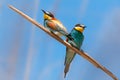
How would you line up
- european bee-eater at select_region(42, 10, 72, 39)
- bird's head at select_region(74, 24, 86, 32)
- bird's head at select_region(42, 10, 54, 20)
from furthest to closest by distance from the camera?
bird's head at select_region(74, 24, 86, 32)
bird's head at select_region(42, 10, 54, 20)
european bee-eater at select_region(42, 10, 72, 39)

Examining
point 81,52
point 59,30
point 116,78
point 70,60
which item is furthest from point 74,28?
point 116,78

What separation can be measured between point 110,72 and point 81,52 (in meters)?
0.28

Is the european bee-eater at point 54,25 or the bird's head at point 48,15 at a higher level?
the bird's head at point 48,15

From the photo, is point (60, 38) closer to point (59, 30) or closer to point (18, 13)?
point (59, 30)

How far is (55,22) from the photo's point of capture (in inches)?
117

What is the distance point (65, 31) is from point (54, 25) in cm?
24

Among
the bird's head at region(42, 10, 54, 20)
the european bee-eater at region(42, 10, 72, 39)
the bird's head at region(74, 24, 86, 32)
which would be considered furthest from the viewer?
the bird's head at region(74, 24, 86, 32)

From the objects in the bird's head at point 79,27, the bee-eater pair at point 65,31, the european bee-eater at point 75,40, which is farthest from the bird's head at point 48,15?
the bird's head at point 79,27

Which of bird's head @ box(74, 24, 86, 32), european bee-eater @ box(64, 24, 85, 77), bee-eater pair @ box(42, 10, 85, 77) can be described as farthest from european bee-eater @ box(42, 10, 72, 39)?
bird's head @ box(74, 24, 86, 32)

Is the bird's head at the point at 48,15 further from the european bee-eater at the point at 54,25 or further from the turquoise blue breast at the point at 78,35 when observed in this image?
the turquoise blue breast at the point at 78,35

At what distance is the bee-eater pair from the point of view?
2.76 m

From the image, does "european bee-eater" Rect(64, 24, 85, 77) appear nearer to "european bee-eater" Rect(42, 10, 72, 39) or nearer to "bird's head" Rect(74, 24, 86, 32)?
"bird's head" Rect(74, 24, 86, 32)

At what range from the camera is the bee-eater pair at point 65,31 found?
2760 mm

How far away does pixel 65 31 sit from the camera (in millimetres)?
2717
